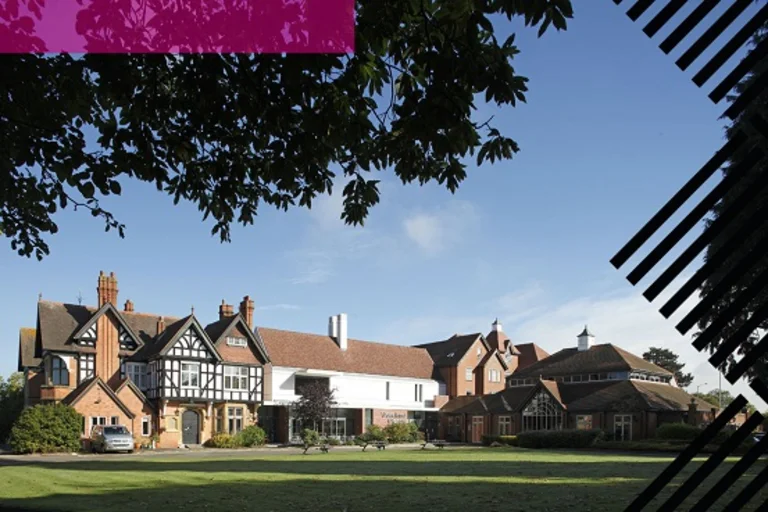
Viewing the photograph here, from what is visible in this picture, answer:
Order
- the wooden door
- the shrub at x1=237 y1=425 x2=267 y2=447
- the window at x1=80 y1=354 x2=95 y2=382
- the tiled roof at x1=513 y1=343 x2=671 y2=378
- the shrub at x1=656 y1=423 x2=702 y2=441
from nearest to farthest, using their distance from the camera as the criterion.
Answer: the shrub at x1=656 y1=423 x2=702 y2=441
the window at x1=80 y1=354 x2=95 y2=382
the shrub at x1=237 y1=425 x2=267 y2=447
the tiled roof at x1=513 y1=343 x2=671 y2=378
the wooden door

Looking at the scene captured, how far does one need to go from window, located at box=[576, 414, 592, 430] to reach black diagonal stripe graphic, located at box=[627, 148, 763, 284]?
50.9 metres

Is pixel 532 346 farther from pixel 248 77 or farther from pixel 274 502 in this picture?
pixel 248 77

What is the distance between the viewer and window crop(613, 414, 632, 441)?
50719 mm

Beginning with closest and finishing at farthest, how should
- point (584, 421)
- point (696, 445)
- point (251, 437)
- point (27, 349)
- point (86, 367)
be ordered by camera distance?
point (696, 445) < point (86, 367) < point (251, 437) < point (27, 349) < point (584, 421)

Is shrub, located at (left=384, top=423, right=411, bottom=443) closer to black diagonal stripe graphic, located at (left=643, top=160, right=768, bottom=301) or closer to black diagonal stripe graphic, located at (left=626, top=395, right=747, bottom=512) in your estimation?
black diagonal stripe graphic, located at (left=626, top=395, right=747, bottom=512)

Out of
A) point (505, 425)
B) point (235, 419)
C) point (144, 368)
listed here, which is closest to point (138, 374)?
point (144, 368)

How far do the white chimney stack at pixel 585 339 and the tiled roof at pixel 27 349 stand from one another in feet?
141

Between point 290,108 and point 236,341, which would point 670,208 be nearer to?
point 290,108

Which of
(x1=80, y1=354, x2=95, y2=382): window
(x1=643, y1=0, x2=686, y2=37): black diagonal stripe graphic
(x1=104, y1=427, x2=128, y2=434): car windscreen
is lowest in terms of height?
(x1=104, y1=427, x2=128, y2=434): car windscreen

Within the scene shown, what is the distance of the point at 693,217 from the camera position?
559cm

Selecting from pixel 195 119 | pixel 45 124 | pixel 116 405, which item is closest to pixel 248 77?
pixel 195 119

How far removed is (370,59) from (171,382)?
45.6 m

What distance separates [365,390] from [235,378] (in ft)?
45.4

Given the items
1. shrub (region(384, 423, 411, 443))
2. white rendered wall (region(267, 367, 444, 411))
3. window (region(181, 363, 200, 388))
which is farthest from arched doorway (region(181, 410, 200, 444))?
shrub (region(384, 423, 411, 443))
